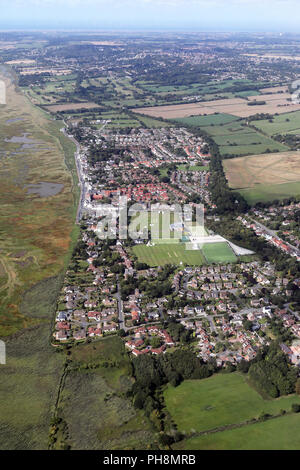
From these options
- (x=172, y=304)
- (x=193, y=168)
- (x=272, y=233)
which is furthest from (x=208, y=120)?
(x=172, y=304)

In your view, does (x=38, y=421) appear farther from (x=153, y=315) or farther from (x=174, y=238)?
(x=174, y=238)

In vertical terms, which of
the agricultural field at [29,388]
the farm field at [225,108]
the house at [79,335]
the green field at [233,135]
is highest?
the farm field at [225,108]

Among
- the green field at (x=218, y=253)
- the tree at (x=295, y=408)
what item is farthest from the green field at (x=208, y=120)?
the tree at (x=295, y=408)

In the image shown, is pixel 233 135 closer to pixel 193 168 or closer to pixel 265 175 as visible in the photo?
pixel 193 168

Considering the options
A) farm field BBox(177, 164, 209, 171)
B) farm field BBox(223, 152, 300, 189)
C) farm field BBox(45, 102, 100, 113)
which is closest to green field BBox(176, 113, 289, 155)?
farm field BBox(223, 152, 300, 189)

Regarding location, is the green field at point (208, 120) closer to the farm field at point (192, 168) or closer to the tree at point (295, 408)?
the farm field at point (192, 168)

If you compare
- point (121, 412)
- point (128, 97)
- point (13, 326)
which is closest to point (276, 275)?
point (121, 412)

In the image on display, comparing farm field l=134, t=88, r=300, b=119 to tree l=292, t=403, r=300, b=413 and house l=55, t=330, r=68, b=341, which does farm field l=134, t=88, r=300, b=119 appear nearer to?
house l=55, t=330, r=68, b=341
